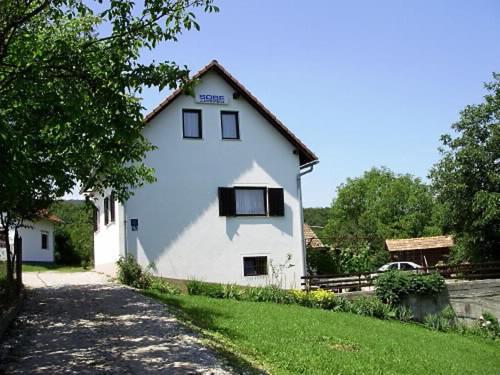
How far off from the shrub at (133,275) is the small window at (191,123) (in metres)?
5.62

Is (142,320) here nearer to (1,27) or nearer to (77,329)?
(77,329)

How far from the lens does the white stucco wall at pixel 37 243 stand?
36688 mm

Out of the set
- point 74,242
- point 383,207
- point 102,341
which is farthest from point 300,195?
point 383,207

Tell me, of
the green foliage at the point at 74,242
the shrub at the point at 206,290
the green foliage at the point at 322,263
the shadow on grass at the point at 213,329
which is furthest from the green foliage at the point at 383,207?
the shadow on grass at the point at 213,329

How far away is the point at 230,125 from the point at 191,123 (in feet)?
5.39

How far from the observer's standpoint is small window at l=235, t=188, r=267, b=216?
22.5 meters

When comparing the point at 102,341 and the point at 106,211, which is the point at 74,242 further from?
the point at 102,341

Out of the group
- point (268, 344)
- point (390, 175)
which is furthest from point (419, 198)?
point (268, 344)

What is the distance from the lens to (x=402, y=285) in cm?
2189

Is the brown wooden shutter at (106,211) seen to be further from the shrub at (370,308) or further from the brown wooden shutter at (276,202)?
the shrub at (370,308)

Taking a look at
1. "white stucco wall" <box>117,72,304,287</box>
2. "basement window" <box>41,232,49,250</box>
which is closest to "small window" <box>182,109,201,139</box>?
"white stucco wall" <box>117,72,304,287</box>

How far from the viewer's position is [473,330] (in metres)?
22.3

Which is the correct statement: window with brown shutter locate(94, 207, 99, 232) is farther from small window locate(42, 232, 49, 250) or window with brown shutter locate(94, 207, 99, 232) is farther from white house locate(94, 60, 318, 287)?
small window locate(42, 232, 49, 250)

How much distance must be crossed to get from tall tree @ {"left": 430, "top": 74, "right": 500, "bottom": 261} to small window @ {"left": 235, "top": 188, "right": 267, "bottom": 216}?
33.8 feet
